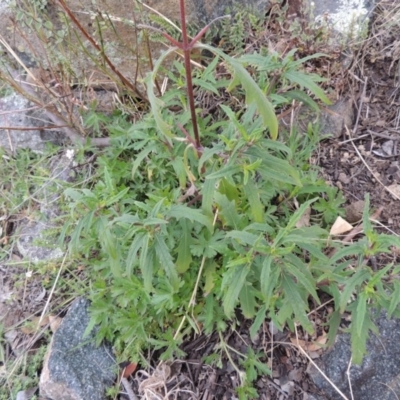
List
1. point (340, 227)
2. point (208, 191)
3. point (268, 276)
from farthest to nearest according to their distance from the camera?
1. point (340, 227)
2. point (208, 191)
3. point (268, 276)

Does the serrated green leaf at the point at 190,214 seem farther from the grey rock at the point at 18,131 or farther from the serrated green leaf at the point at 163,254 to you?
the grey rock at the point at 18,131

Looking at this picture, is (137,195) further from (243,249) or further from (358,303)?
(358,303)

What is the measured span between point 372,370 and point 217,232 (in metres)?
0.98

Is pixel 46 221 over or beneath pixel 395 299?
beneath

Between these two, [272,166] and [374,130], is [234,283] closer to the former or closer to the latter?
[272,166]

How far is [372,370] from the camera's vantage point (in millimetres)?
2152

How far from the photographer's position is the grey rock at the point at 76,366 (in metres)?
2.40

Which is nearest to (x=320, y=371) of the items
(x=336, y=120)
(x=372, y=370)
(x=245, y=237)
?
(x=372, y=370)

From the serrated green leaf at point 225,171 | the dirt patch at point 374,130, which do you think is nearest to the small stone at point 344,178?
the dirt patch at point 374,130

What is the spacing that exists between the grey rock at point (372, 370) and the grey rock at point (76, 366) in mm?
1098

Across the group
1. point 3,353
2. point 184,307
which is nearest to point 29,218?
point 3,353

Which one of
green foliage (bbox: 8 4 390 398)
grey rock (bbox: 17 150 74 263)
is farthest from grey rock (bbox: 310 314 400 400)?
grey rock (bbox: 17 150 74 263)

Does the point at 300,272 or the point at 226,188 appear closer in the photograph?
the point at 300,272

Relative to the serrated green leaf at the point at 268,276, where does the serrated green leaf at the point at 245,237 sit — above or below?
above
